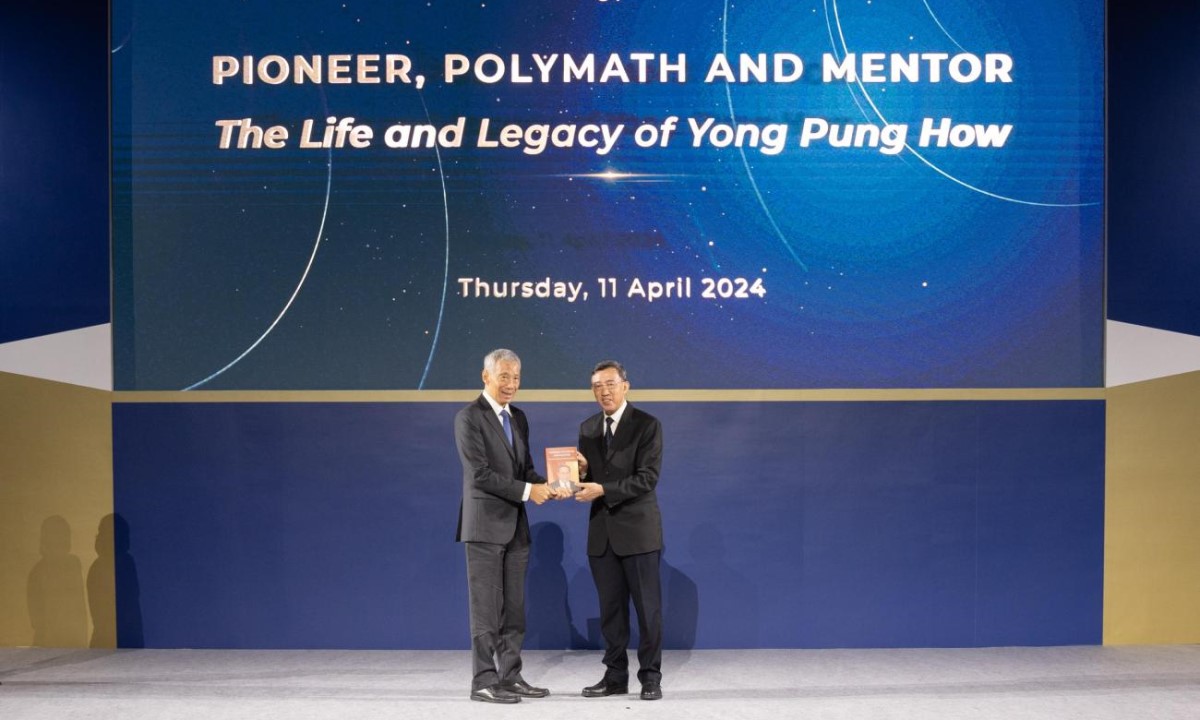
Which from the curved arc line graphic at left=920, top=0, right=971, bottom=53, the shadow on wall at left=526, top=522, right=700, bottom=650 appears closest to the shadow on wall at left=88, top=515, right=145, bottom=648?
the shadow on wall at left=526, top=522, right=700, bottom=650

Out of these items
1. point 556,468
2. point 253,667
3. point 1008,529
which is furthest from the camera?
point 1008,529

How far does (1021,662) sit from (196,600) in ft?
14.8

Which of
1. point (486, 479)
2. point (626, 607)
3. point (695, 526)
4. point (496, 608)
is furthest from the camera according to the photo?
point (695, 526)

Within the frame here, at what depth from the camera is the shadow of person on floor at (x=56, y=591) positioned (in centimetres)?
639

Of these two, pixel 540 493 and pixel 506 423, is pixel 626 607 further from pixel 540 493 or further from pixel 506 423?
pixel 506 423

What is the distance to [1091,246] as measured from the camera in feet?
20.7

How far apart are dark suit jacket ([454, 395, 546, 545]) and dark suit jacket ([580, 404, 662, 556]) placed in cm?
39

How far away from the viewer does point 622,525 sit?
530 centimetres

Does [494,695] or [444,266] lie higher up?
[444,266]

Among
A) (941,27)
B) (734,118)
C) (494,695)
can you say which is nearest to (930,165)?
(941,27)

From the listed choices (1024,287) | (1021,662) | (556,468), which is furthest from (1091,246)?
(556,468)

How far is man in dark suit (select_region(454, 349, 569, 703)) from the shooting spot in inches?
207

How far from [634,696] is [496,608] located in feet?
2.55

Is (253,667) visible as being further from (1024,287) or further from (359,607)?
(1024,287)
